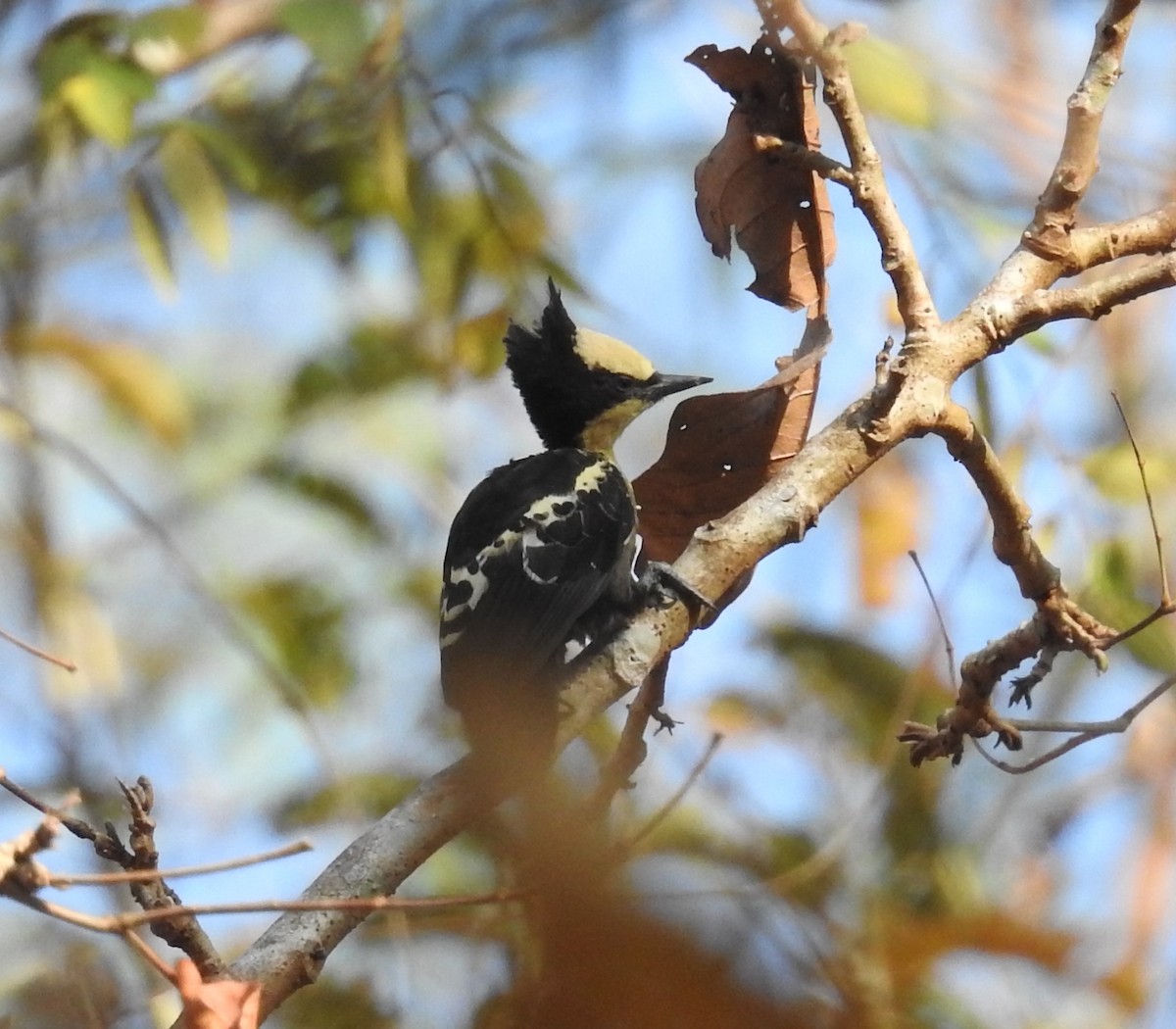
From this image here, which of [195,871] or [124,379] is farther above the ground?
[124,379]

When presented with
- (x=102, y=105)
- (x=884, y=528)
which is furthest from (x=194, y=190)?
(x=884, y=528)

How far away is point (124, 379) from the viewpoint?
4.90m

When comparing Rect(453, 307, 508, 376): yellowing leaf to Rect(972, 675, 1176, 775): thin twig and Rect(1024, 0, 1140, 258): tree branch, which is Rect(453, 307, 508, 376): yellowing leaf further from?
Rect(972, 675, 1176, 775): thin twig

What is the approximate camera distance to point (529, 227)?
3881 mm

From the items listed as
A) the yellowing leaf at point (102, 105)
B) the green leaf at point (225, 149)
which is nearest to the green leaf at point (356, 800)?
the green leaf at point (225, 149)

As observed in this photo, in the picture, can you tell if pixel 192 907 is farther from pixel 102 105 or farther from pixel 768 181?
pixel 102 105

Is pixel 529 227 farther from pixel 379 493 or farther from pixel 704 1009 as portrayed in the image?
pixel 704 1009

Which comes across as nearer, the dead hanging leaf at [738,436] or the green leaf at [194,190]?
the dead hanging leaf at [738,436]

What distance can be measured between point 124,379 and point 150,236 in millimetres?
1698

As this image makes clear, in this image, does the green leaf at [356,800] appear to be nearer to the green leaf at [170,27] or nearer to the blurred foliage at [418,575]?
the blurred foliage at [418,575]

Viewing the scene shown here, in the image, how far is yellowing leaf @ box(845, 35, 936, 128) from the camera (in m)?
3.08

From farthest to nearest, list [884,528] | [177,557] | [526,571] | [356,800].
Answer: [884,528] → [356,800] → [177,557] → [526,571]

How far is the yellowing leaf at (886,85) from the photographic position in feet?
10.1

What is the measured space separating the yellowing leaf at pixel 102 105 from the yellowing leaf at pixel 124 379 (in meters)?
1.84
